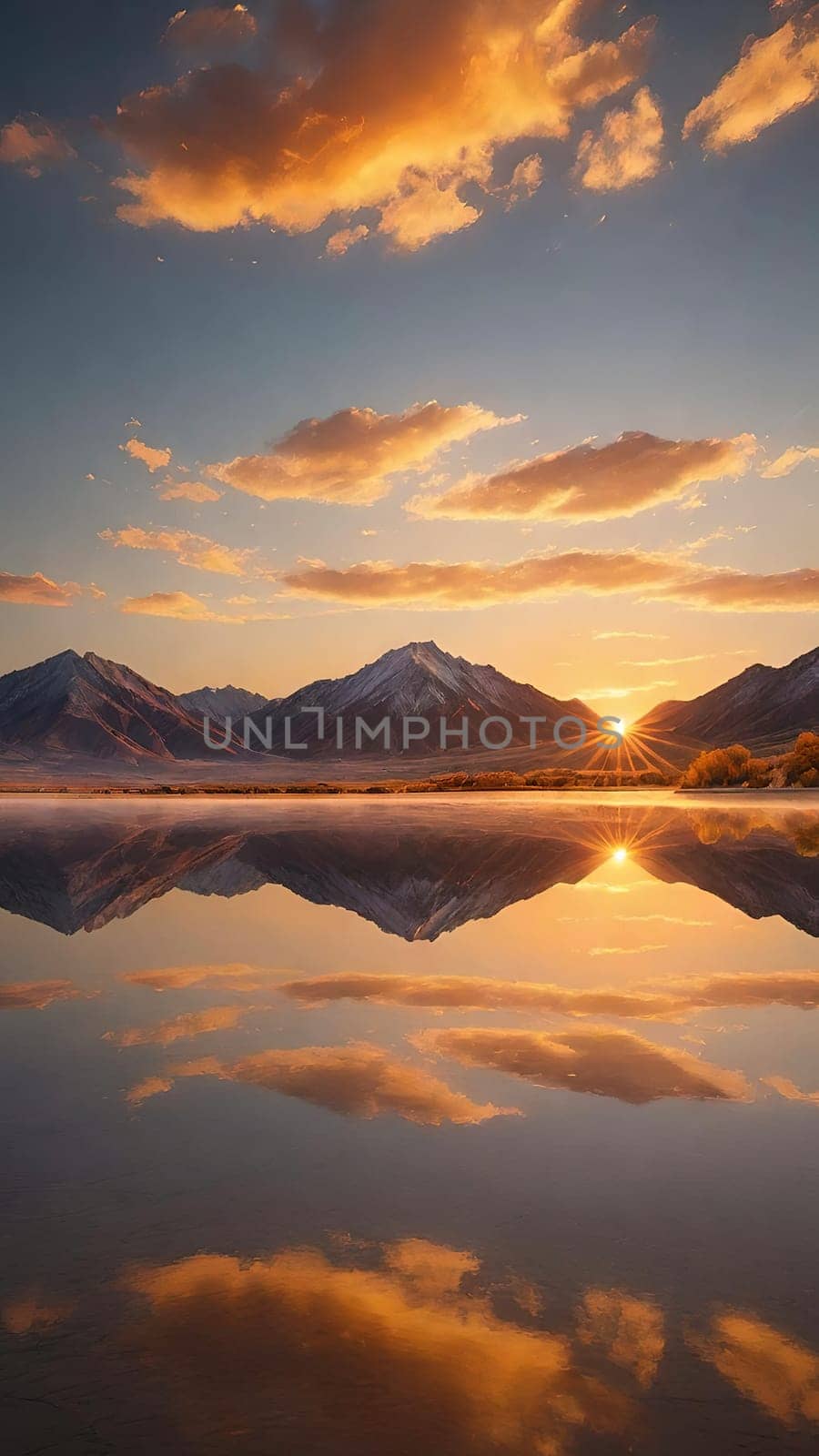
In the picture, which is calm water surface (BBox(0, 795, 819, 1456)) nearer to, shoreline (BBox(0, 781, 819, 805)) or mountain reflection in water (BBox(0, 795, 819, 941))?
mountain reflection in water (BBox(0, 795, 819, 941))

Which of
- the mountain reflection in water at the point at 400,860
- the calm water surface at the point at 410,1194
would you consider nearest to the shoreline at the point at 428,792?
the mountain reflection in water at the point at 400,860

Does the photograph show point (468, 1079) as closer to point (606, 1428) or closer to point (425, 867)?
point (606, 1428)

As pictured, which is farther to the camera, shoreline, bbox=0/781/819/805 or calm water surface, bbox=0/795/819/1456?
shoreline, bbox=0/781/819/805

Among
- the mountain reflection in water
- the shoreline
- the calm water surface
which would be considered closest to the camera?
the calm water surface

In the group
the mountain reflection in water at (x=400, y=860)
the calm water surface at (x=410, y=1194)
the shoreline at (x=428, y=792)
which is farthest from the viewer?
the shoreline at (x=428, y=792)

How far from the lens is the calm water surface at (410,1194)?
131 inches

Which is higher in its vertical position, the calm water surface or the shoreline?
the shoreline

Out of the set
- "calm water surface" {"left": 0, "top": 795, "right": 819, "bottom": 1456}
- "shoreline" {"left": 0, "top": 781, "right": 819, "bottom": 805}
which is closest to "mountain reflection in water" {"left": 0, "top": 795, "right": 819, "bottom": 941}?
"calm water surface" {"left": 0, "top": 795, "right": 819, "bottom": 1456}

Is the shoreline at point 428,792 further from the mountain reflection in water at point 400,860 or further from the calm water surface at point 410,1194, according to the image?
the calm water surface at point 410,1194

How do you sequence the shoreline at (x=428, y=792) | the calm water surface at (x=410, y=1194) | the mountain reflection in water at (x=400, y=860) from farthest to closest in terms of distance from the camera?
1. the shoreline at (x=428, y=792)
2. the mountain reflection in water at (x=400, y=860)
3. the calm water surface at (x=410, y=1194)

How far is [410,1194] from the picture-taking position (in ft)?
16.3

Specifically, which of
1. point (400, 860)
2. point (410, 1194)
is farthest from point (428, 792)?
point (410, 1194)

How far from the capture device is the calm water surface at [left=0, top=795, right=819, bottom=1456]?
3338 mm

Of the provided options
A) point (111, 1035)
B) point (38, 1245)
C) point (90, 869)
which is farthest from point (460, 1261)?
point (90, 869)
